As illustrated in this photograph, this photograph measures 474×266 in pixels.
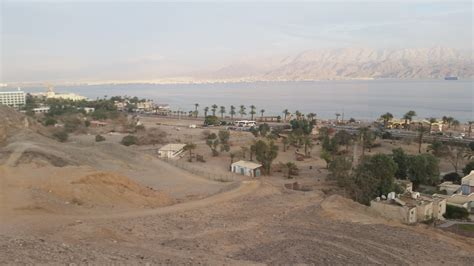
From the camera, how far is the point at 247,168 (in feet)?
110

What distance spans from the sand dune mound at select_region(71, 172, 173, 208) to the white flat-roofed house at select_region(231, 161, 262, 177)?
36.8ft

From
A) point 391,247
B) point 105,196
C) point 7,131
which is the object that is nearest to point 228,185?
point 105,196

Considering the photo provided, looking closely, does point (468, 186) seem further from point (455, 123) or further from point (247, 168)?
point (455, 123)

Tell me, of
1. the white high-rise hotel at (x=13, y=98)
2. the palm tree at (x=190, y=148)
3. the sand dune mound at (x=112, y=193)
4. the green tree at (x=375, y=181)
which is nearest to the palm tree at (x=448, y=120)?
the palm tree at (x=190, y=148)

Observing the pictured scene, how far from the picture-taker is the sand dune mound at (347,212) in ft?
60.0

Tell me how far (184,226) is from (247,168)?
16514 millimetres

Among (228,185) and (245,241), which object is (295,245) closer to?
(245,241)

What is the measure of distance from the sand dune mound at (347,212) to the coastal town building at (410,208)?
19.9 inches

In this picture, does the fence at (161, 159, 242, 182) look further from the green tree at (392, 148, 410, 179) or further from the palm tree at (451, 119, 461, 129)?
the palm tree at (451, 119, 461, 129)

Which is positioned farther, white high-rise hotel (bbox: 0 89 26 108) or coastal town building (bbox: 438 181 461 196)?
white high-rise hotel (bbox: 0 89 26 108)

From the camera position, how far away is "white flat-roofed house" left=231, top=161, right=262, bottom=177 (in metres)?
33.2

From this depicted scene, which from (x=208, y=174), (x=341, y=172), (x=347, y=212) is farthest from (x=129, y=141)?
(x=347, y=212)

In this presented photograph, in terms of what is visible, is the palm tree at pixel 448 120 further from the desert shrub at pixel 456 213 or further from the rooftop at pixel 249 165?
the desert shrub at pixel 456 213

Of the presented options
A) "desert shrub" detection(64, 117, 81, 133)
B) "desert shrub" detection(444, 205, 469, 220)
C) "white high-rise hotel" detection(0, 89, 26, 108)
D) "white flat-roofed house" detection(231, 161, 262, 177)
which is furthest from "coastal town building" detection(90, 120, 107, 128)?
"desert shrub" detection(444, 205, 469, 220)
